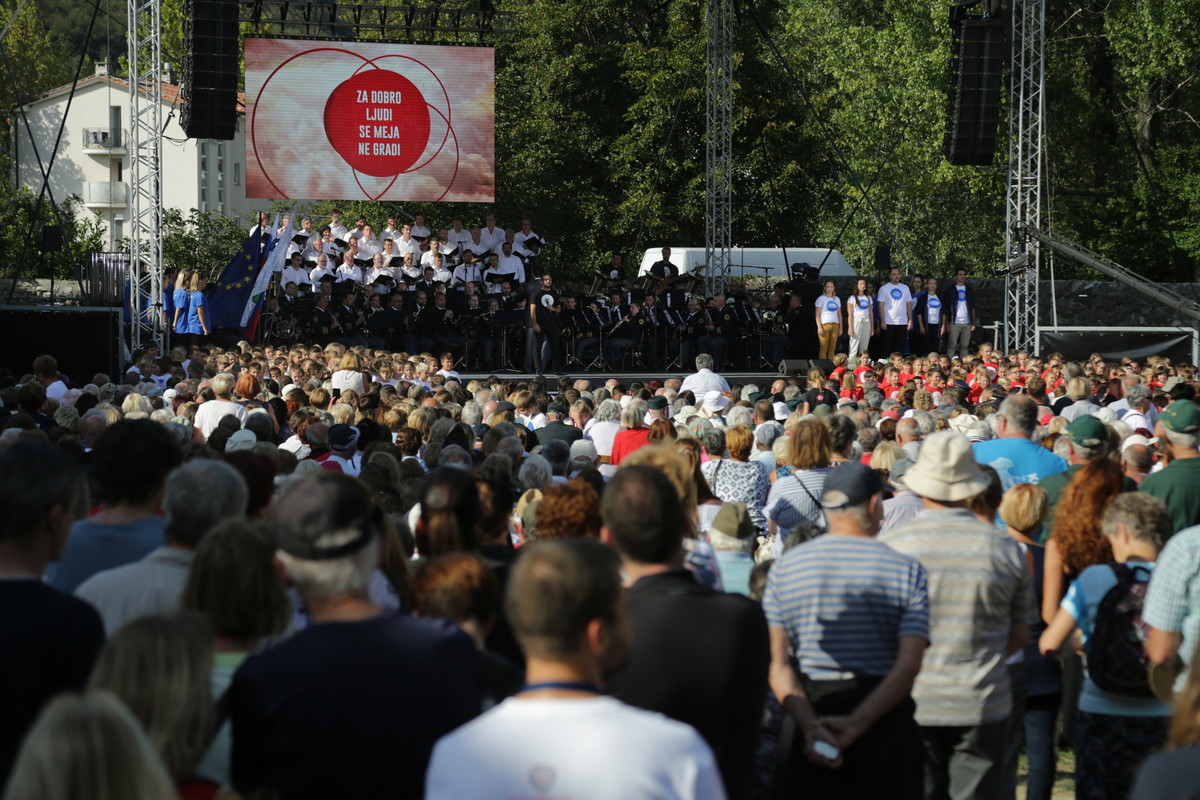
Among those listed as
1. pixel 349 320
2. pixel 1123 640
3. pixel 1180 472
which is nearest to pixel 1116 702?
pixel 1123 640

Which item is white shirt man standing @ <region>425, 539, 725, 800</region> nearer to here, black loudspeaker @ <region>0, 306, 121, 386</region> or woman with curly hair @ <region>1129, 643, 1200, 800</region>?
woman with curly hair @ <region>1129, 643, 1200, 800</region>

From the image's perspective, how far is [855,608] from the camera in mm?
3783

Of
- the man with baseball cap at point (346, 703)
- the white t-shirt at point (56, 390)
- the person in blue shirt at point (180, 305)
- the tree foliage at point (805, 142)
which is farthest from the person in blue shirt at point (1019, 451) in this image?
the tree foliage at point (805, 142)

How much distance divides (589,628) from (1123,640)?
2272mm

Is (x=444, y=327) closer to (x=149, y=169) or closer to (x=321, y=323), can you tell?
(x=321, y=323)

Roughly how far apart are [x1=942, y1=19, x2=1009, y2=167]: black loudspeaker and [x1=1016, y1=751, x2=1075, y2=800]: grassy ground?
14.6m

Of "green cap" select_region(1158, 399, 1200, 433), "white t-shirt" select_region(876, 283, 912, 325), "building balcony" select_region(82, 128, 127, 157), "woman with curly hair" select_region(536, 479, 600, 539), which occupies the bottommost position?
"woman with curly hair" select_region(536, 479, 600, 539)

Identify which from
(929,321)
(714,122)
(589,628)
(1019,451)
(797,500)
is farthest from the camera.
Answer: (714,122)

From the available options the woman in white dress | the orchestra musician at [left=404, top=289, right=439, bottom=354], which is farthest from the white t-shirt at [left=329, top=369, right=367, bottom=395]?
the woman in white dress

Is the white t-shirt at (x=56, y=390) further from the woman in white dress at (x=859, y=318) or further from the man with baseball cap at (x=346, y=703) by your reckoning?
the woman in white dress at (x=859, y=318)

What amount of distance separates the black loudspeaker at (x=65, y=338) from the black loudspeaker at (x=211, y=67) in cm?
277

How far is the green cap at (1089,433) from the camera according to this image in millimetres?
6160

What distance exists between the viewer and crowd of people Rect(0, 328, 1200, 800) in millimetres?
2336

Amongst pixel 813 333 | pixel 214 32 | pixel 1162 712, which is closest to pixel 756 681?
pixel 1162 712
